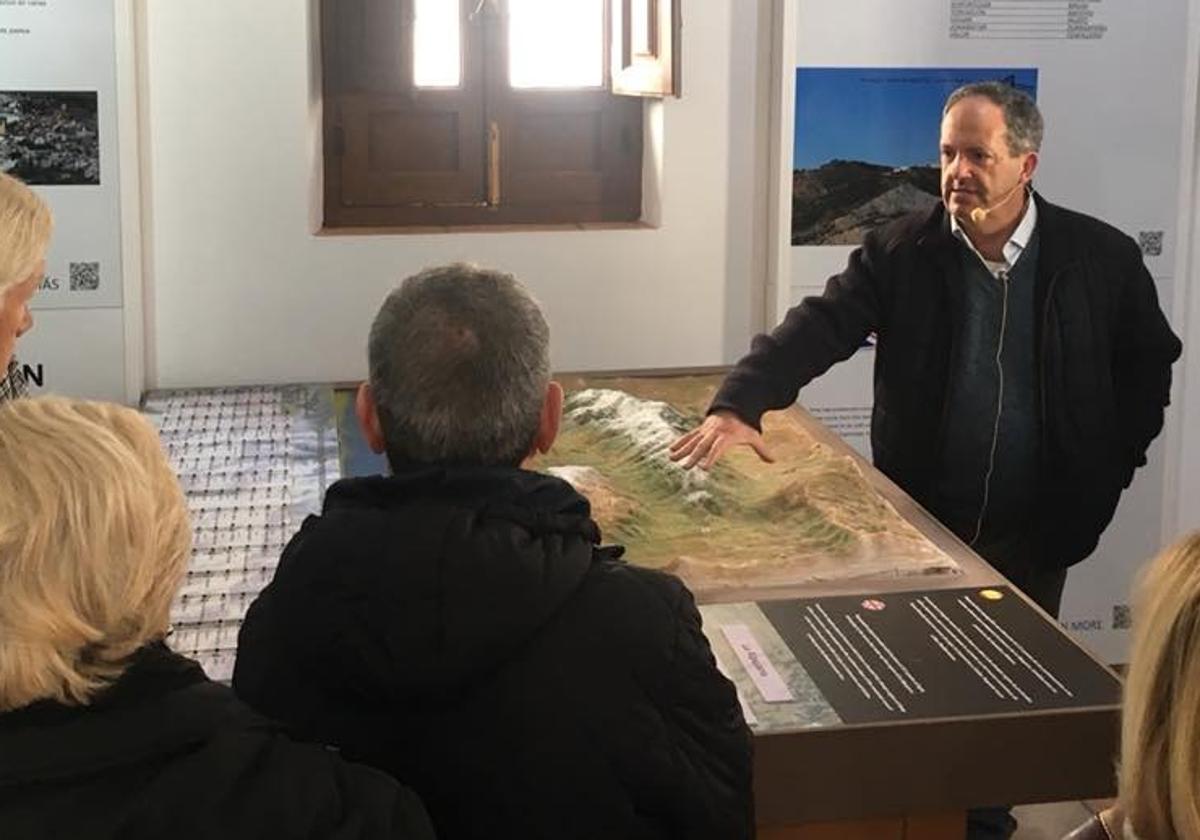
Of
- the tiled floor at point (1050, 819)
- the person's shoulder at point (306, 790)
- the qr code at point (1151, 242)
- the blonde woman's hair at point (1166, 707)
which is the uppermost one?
the qr code at point (1151, 242)

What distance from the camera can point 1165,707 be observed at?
45.8 inches

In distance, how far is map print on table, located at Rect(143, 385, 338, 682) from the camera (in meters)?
2.14

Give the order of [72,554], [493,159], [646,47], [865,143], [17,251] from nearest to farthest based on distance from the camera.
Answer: [72,554] < [17,251] < [646,47] < [865,143] < [493,159]

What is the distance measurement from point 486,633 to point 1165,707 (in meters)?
0.55

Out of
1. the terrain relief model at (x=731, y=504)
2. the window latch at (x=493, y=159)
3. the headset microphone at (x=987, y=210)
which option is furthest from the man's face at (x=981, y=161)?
the window latch at (x=493, y=159)

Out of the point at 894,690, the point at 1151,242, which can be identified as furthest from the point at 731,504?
the point at 1151,242

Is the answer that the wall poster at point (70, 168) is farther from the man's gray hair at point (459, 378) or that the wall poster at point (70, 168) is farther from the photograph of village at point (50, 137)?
the man's gray hair at point (459, 378)

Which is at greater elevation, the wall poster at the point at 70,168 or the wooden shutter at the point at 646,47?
the wooden shutter at the point at 646,47

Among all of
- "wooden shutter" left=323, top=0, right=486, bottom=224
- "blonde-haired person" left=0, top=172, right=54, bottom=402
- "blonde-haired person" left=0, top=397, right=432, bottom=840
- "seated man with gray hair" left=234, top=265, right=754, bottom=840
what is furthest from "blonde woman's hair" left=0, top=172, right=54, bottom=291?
"wooden shutter" left=323, top=0, right=486, bottom=224

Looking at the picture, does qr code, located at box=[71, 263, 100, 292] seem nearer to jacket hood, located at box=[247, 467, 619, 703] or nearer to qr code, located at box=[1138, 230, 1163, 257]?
jacket hood, located at box=[247, 467, 619, 703]

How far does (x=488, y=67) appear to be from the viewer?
12.8 feet

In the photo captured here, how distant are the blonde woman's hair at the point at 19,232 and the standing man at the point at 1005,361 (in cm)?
109

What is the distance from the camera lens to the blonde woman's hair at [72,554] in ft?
3.76

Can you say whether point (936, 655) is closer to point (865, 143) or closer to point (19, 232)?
point (19, 232)
